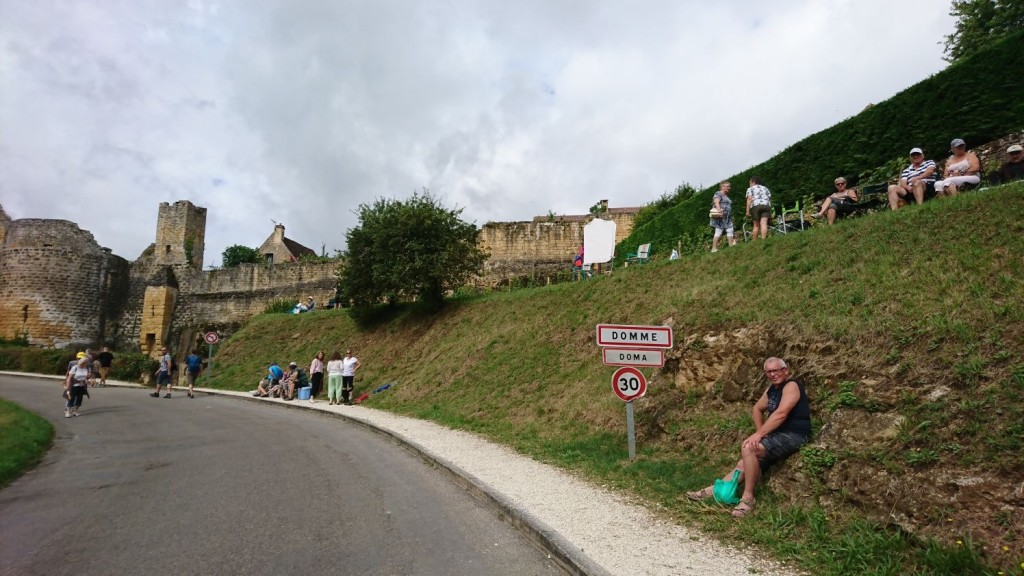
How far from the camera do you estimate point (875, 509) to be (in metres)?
4.37

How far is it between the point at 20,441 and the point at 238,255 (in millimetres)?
58750

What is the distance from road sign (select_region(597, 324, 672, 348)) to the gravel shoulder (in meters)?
1.97

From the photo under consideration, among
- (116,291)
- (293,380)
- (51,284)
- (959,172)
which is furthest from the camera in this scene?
(116,291)

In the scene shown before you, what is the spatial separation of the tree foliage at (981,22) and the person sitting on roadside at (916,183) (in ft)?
56.9

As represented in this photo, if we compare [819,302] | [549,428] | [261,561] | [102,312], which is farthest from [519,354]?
[102,312]

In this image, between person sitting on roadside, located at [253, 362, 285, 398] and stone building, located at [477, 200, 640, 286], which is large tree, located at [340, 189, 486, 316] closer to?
person sitting on roadside, located at [253, 362, 285, 398]

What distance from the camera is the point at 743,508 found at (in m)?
5.12

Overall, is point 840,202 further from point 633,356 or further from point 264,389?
point 264,389

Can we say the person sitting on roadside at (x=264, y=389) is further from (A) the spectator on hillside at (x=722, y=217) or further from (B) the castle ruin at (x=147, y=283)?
(A) the spectator on hillside at (x=722, y=217)

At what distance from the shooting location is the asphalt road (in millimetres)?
4430

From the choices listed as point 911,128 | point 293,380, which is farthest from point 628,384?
point 293,380

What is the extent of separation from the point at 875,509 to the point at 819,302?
3.82 metres

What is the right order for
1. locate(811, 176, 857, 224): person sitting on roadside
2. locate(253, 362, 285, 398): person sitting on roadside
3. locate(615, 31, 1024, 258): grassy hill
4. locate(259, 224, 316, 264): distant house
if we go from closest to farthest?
1. locate(811, 176, 857, 224): person sitting on roadside
2. locate(615, 31, 1024, 258): grassy hill
3. locate(253, 362, 285, 398): person sitting on roadside
4. locate(259, 224, 316, 264): distant house

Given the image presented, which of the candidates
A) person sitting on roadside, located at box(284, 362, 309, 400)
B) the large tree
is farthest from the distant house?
person sitting on roadside, located at box(284, 362, 309, 400)
